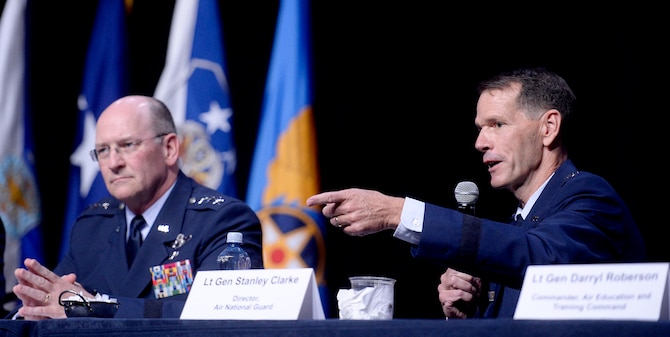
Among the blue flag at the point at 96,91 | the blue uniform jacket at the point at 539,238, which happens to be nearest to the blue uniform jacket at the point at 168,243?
the blue flag at the point at 96,91

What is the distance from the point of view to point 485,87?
2693 millimetres

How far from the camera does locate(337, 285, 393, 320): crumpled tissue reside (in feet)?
5.88

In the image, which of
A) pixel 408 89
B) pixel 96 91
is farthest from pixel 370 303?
pixel 96 91

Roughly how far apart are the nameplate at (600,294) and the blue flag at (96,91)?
3.05 metres

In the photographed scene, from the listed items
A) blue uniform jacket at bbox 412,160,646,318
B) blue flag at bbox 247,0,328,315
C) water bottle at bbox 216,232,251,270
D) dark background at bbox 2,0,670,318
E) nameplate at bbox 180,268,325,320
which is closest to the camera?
nameplate at bbox 180,268,325,320

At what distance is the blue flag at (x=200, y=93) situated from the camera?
13.6 feet

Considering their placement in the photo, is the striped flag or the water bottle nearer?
the water bottle

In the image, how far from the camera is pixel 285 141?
413cm

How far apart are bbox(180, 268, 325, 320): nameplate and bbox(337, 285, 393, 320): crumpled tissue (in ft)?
0.21

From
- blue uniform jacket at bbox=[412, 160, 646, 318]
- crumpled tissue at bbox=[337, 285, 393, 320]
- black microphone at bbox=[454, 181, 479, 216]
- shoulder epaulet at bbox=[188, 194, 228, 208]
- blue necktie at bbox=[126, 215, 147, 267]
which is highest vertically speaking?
black microphone at bbox=[454, 181, 479, 216]

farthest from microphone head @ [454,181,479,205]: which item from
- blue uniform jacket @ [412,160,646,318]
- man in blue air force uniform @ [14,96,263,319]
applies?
man in blue air force uniform @ [14,96,263,319]

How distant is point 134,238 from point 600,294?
2.12 m

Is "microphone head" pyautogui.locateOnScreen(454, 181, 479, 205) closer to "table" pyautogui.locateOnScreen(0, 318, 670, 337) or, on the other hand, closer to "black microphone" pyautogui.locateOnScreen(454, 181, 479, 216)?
"black microphone" pyautogui.locateOnScreen(454, 181, 479, 216)

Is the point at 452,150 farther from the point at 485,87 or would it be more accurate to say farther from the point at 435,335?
the point at 435,335
